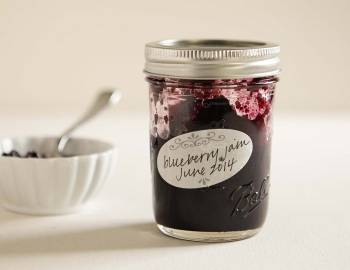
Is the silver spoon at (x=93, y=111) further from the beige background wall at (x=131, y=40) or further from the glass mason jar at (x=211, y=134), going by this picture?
the beige background wall at (x=131, y=40)

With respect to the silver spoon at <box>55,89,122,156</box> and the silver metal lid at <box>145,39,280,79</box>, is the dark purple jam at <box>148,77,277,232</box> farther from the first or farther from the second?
the silver spoon at <box>55,89,122,156</box>

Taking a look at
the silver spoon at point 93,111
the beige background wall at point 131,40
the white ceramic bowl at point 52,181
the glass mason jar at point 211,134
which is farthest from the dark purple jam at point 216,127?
the beige background wall at point 131,40

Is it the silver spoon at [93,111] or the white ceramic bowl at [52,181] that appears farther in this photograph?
the silver spoon at [93,111]

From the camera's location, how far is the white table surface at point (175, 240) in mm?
767

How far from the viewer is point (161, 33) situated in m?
1.75

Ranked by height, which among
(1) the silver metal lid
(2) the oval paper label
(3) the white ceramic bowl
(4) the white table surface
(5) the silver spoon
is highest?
(1) the silver metal lid

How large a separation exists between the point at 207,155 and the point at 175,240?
0.10m

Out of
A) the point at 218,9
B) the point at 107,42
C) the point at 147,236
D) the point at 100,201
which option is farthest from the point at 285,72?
the point at 147,236

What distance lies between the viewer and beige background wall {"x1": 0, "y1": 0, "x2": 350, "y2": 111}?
5.69ft

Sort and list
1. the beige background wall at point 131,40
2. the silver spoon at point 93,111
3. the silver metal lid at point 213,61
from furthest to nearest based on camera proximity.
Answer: the beige background wall at point 131,40 < the silver spoon at point 93,111 < the silver metal lid at point 213,61

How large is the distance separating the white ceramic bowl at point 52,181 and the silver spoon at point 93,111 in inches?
3.3

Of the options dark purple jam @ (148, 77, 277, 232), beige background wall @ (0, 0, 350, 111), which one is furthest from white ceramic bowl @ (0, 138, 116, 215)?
beige background wall @ (0, 0, 350, 111)

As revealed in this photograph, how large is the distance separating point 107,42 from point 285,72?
401 mm

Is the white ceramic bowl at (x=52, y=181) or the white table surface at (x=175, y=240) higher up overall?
the white ceramic bowl at (x=52, y=181)
